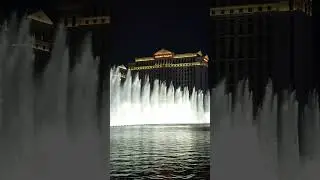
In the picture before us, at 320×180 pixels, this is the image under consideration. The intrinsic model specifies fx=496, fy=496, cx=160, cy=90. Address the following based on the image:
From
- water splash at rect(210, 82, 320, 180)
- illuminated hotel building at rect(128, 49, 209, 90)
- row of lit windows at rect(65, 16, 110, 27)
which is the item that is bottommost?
water splash at rect(210, 82, 320, 180)

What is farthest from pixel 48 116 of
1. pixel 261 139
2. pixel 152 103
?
pixel 152 103

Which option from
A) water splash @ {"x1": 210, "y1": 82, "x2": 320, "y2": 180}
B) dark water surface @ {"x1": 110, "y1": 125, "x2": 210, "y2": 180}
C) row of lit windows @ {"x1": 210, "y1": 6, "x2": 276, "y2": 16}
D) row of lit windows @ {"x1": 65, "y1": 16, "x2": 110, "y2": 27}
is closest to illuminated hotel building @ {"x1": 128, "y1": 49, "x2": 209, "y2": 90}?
dark water surface @ {"x1": 110, "y1": 125, "x2": 210, "y2": 180}

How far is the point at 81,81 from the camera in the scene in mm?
14836

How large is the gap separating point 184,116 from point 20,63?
62.2 ft

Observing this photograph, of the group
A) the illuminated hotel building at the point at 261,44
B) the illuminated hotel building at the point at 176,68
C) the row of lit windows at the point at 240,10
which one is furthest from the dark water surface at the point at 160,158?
the row of lit windows at the point at 240,10

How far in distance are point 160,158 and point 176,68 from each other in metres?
9.34

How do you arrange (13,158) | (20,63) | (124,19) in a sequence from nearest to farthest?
(13,158) → (20,63) → (124,19)

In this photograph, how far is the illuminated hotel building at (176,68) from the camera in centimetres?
2167

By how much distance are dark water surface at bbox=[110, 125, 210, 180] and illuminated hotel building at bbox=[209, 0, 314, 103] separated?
2.72 metres

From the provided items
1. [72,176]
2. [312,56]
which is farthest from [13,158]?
[312,56]

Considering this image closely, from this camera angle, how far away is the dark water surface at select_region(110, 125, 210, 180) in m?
13.1

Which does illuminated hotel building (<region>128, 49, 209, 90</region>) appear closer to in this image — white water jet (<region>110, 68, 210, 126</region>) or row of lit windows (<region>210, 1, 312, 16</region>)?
white water jet (<region>110, 68, 210, 126</region>)

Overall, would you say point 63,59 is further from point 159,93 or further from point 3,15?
point 159,93

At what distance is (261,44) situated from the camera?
15594 mm
